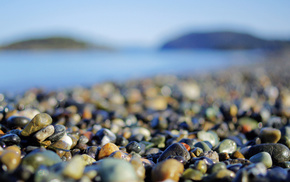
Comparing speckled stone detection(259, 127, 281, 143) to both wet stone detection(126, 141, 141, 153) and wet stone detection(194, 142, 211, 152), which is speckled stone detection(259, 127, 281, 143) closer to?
wet stone detection(194, 142, 211, 152)

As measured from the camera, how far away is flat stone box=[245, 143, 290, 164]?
7.02 feet

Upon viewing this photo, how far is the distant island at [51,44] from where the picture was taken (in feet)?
153

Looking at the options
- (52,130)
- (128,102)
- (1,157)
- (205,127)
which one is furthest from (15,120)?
(128,102)

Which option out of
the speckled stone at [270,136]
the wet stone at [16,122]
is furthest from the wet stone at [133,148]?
the speckled stone at [270,136]

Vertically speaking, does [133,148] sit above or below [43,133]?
below

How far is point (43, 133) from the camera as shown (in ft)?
6.62

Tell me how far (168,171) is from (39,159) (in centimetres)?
87

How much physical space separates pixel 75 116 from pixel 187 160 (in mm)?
1966

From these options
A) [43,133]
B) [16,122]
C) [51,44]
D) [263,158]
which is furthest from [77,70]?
[51,44]

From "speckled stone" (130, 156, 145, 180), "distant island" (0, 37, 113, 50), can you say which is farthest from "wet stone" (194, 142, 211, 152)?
"distant island" (0, 37, 113, 50)

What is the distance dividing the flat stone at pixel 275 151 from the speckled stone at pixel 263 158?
12cm

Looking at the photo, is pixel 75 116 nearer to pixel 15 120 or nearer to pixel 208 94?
pixel 15 120

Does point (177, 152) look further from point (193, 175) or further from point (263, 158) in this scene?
point (263, 158)

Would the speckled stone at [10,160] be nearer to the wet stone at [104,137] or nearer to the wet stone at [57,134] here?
the wet stone at [57,134]
